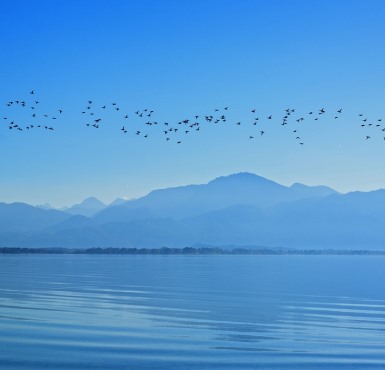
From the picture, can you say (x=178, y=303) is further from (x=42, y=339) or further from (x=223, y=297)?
(x=42, y=339)

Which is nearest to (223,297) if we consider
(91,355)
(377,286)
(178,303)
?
(178,303)

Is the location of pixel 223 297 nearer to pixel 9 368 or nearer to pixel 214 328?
pixel 214 328

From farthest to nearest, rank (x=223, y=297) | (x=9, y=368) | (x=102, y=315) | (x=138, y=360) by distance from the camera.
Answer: (x=223, y=297) < (x=102, y=315) < (x=138, y=360) < (x=9, y=368)

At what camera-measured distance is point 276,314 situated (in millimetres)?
38688

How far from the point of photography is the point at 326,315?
38.2 meters

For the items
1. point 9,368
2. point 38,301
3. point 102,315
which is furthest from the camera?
point 38,301

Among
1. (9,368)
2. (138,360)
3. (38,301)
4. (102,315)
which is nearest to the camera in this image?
(9,368)

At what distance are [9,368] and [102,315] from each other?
45.7ft

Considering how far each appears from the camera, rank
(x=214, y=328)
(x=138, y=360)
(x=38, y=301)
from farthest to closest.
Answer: (x=38, y=301) → (x=214, y=328) → (x=138, y=360)

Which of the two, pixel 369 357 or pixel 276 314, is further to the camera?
pixel 276 314

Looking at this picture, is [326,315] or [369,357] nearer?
[369,357]

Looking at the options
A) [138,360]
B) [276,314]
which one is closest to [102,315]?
[276,314]

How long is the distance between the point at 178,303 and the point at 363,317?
12262 mm

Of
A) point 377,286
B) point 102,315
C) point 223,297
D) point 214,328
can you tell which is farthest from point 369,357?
point 377,286
